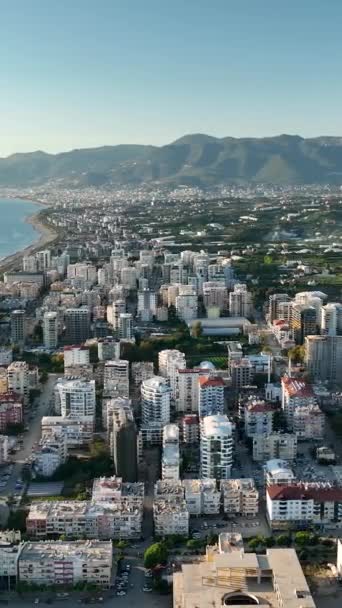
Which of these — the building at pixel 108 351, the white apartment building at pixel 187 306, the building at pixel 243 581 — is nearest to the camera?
the building at pixel 243 581

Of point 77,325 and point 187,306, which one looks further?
point 187,306

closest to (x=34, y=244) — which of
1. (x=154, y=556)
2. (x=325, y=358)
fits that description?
(x=325, y=358)

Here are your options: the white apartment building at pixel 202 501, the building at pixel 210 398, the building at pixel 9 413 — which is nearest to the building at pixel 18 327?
the building at pixel 9 413

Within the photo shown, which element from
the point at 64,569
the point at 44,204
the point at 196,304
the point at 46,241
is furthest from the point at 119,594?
the point at 44,204

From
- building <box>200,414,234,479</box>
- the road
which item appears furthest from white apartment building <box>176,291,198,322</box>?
building <box>200,414,234,479</box>

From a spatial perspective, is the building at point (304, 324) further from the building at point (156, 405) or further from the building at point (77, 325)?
the building at point (156, 405)

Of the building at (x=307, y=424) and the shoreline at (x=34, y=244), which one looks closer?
the building at (x=307, y=424)

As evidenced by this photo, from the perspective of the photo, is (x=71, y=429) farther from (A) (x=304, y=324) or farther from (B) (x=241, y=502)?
(A) (x=304, y=324)

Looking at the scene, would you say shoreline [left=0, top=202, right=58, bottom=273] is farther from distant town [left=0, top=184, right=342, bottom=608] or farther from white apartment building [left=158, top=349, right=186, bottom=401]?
white apartment building [left=158, top=349, right=186, bottom=401]

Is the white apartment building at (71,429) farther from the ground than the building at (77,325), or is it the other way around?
the building at (77,325)
